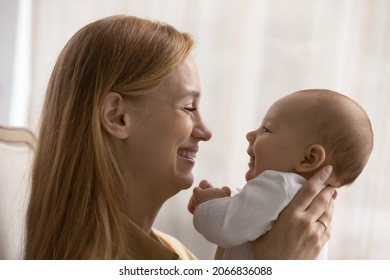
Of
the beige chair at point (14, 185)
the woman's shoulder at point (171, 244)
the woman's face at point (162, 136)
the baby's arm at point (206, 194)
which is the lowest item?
the woman's shoulder at point (171, 244)

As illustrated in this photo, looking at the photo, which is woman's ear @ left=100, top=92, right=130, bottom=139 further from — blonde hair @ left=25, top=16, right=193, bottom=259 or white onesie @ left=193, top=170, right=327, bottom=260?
white onesie @ left=193, top=170, right=327, bottom=260

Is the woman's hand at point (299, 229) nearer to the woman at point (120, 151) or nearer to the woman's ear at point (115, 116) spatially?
the woman at point (120, 151)

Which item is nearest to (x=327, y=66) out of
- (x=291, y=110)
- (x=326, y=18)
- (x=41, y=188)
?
(x=326, y=18)

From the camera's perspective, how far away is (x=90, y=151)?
134 cm

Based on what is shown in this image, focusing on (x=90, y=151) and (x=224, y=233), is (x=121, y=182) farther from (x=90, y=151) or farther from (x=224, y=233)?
(x=224, y=233)

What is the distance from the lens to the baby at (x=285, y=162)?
130cm

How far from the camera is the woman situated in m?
1.32

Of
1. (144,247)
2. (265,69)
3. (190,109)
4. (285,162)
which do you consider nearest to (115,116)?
(190,109)

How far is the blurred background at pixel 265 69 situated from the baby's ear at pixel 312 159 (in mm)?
748

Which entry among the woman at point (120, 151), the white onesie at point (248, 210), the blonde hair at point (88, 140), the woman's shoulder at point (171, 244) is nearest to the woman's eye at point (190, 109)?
the woman at point (120, 151)

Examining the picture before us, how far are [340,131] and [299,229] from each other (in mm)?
255

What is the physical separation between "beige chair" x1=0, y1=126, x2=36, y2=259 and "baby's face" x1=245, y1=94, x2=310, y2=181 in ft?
2.13

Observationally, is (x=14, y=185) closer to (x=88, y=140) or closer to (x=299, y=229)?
(x=88, y=140)

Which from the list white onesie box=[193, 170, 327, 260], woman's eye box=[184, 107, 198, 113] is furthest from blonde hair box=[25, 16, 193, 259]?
white onesie box=[193, 170, 327, 260]
